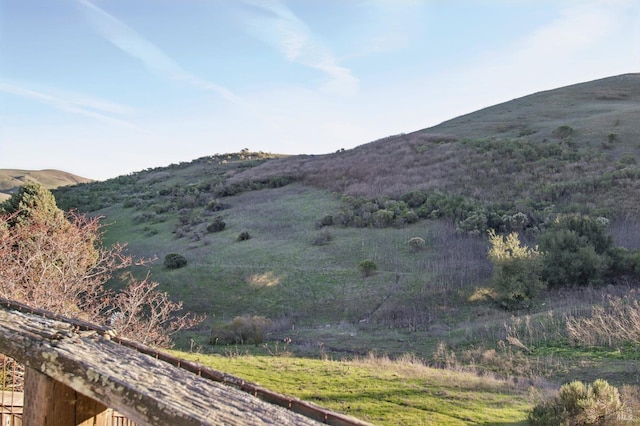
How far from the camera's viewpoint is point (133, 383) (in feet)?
4.98

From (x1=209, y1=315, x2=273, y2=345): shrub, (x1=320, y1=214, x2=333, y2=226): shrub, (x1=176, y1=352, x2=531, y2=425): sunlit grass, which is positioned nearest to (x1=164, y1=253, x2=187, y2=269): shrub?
(x1=320, y1=214, x2=333, y2=226): shrub

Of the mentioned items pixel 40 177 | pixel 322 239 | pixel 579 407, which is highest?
pixel 40 177

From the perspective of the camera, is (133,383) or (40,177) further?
(40,177)

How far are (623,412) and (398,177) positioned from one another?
2775 centimetres

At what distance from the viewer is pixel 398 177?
1329 inches

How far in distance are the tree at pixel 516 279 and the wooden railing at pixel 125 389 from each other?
50.8 ft

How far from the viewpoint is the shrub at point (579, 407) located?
250 inches

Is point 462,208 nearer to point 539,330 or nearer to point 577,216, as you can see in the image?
point 577,216

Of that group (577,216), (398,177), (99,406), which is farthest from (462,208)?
(99,406)

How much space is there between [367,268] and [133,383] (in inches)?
710

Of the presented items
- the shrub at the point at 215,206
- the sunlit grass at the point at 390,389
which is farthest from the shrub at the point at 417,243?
the shrub at the point at 215,206

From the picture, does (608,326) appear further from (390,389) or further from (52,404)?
(52,404)

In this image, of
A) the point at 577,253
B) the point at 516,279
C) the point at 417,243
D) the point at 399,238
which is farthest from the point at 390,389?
the point at 399,238

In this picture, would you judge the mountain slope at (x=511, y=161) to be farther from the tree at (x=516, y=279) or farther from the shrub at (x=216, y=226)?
the tree at (x=516, y=279)
